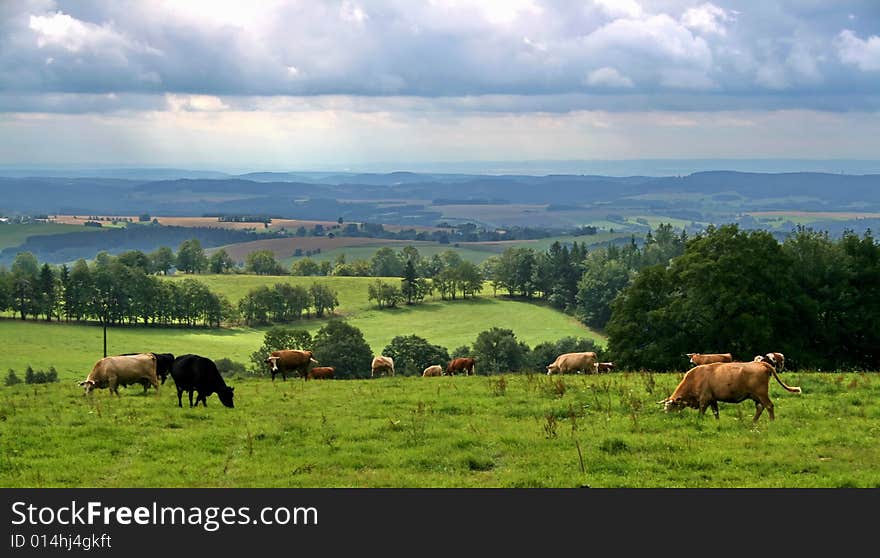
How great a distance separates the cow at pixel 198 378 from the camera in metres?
22.2

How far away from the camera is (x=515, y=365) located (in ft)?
357

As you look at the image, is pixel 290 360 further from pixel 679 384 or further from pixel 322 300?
pixel 322 300

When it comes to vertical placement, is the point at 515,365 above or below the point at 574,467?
below

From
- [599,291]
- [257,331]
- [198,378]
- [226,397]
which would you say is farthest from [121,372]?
[599,291]

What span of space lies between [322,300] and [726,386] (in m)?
139

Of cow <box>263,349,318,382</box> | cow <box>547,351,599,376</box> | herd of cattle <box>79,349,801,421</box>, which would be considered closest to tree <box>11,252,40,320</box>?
cow <box>263,349,318,382</box>

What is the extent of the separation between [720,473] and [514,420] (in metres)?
6.01

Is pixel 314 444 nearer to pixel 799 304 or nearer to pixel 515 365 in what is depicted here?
pixel 799 304

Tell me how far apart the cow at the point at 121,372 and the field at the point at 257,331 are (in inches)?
2475

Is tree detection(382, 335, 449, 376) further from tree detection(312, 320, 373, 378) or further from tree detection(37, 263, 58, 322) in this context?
tree detection(37, 263, 58, 322)

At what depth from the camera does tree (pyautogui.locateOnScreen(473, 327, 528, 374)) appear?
108125 millimetres

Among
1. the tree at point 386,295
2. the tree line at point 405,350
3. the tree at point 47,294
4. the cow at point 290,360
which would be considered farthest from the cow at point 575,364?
the tree at point 386,295
